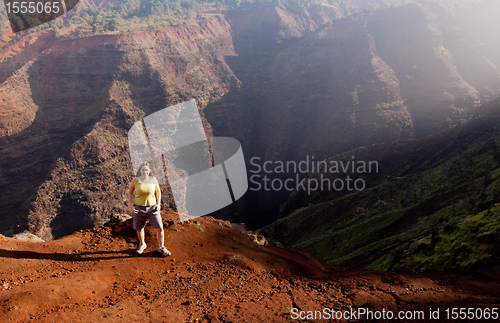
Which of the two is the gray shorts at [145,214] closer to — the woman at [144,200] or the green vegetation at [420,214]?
the woman at [144,200]

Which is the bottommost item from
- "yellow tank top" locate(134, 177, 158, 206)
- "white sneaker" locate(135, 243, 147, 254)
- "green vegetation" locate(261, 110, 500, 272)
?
"green vegetation" locate(261, 110, 500, 272)

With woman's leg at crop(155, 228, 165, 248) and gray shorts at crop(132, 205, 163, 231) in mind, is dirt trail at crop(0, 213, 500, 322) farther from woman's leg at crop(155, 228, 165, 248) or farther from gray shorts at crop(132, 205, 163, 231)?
gray shorts at crop(132, 205, 163, 231)

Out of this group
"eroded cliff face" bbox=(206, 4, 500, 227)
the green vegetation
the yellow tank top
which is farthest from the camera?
"eroded cliff face" bbox=(206, 4, 500, 227)

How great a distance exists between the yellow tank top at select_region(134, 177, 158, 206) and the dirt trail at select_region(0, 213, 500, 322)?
5.22ft

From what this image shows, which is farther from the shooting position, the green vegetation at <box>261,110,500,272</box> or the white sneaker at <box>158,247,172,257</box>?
the green vegetation at <box>261,110,500,272</box>

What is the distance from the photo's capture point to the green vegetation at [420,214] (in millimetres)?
10469

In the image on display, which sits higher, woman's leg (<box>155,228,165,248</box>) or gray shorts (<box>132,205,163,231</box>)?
gray shorts (<box>132,205,163,231</box>)

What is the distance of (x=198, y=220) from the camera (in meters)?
10.3

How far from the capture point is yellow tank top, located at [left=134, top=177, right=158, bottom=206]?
6617 millimetres

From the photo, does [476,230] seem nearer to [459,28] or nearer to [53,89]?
[53,89]

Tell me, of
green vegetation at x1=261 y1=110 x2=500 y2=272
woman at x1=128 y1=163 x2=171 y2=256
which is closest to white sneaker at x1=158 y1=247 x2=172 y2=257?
woman at x1=128 y1=163 x2=171 y2=256

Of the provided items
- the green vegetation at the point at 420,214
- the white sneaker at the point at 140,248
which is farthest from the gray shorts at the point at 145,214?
the green vegetation at the point at 420,214

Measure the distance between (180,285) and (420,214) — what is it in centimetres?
1711

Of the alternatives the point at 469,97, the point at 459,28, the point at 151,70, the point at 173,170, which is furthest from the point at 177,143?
Answer: the point at 459,28
